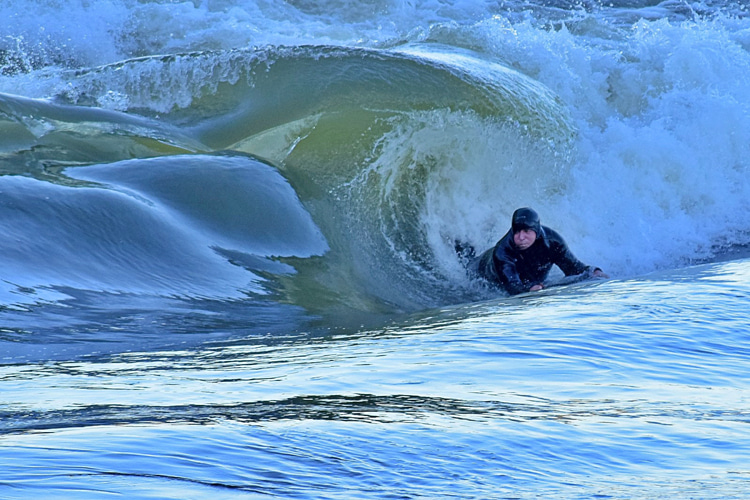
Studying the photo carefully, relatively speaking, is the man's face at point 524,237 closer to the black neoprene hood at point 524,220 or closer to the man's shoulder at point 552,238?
the black neoprene hood at point 524,220

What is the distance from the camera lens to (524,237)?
327 inches

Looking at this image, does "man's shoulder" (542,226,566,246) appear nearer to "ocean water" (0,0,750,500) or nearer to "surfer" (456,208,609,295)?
"surfer" (456,208,609,295)

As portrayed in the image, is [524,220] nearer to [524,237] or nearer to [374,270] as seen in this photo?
[524,237]

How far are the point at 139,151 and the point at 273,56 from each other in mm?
2301

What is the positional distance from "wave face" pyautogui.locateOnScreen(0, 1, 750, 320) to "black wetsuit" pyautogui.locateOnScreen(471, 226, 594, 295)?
1.20 ft

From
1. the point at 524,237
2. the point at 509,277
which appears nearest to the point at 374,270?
the point at 509,277

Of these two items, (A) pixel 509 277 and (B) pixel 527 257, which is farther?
(B) pixel 527 257

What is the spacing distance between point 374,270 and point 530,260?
4.50ft

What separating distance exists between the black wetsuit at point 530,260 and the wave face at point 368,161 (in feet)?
1.20

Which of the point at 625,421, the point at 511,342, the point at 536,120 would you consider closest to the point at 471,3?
the point at 536,120

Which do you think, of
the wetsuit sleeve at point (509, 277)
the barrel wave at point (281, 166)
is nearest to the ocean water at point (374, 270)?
the barrel wave at point (281, 166)

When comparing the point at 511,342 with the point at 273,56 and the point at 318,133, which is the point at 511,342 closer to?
the point at 318,133

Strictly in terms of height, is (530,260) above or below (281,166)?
below

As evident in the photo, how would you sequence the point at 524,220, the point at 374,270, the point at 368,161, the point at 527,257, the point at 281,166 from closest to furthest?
the point at 524,220 < the point at 374,270 < the point at 527,257 < the point at 281,166 < the point at 368,161
